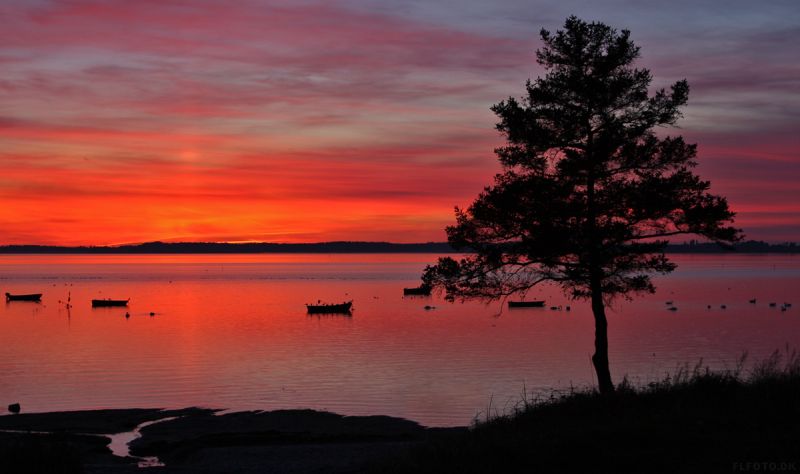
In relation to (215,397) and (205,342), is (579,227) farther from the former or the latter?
(205,342)

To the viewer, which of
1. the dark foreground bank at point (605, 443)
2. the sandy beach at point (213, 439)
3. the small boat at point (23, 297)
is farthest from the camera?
the small boat at point (23, 297)

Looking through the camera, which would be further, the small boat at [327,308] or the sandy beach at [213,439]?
the small boat at [327,308]

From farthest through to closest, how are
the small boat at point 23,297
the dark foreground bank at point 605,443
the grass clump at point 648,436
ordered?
the small boat at point 23,297 < the dark foreground bank at point 605,443 < the grass clump at point 648,436

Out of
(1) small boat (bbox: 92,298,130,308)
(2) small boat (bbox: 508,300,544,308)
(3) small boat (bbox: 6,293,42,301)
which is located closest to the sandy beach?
(2) small boat (bbox: 508,300,544,308)

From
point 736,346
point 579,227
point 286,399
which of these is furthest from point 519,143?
point 736,346

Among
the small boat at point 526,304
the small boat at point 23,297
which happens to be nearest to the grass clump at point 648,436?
the small boat at point 526,304

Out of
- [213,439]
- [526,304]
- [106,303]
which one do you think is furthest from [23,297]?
[213,439]

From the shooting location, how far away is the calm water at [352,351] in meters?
46.2

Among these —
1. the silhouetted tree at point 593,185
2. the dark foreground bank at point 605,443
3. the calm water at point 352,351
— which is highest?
the silhouetted tree at point 593,185

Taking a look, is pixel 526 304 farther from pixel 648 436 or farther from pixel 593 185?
pixel 648 436

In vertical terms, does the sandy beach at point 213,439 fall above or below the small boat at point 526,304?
below

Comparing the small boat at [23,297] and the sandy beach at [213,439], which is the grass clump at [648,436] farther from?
the small boat at [23,297]

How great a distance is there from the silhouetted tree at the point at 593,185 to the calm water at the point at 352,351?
12.0 meters

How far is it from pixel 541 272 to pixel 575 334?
2010 inches
